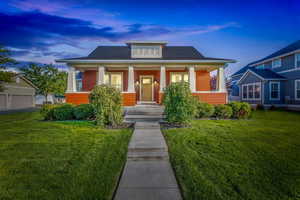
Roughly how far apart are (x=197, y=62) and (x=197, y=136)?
7.38 m

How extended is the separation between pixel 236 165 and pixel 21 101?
102ft

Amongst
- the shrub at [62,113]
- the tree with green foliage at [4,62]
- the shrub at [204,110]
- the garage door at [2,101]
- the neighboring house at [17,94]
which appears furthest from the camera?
the neighboring house at [17,94]

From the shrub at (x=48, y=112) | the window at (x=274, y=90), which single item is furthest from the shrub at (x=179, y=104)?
the window at (x=274, y=90)

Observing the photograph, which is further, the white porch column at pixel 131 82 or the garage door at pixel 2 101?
the garage door at pixel 2 101

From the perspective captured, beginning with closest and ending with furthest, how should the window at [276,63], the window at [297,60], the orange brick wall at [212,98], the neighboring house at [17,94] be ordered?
the orange brick wall at [212,98] → the window at [297,60] → the window at [276,63] → the neighboring house at [17,94]

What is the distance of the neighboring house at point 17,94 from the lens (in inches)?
832

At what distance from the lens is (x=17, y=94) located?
76.9 ft

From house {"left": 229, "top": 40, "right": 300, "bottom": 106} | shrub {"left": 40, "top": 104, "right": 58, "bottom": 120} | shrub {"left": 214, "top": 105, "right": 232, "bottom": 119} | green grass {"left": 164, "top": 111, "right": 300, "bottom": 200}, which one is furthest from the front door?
house {"left": 229, "top": 40, "right": 300, "bottom": 106}

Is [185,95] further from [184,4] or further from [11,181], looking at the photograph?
[184,4]

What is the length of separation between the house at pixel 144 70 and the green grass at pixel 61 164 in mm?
5929

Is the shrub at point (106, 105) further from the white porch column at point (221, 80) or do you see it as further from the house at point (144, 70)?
the white porch column at point (221, 80)

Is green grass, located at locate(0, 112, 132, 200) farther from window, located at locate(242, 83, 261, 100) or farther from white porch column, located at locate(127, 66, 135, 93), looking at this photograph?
window, located at locate(242, 83, 261, 100)

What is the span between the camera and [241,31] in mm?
20375

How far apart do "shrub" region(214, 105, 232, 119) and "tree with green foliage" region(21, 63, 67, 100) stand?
30849mm
